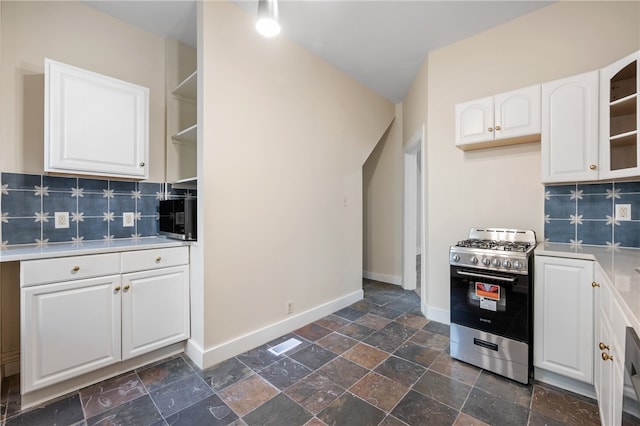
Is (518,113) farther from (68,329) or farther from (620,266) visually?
(68,329)

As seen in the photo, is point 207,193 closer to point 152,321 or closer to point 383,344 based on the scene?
point 152,321

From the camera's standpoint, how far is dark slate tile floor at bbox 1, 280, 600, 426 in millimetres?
1556

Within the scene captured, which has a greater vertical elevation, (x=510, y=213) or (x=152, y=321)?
(x=510, y=213)

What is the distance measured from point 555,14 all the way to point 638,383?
2699 mm

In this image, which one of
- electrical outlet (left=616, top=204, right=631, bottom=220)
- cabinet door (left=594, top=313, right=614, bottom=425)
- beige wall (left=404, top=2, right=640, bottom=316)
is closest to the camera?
cabinet door (left=594, top=313, right=614, bottom=425)

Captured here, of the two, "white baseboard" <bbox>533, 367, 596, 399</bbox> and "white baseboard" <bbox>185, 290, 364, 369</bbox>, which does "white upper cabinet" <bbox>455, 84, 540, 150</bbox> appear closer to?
"white baseboard" <bbox>533, 367, 596, 399</bbox>

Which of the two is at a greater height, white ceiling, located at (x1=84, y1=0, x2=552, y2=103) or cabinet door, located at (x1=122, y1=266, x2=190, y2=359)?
white ceiling, located at (x1=84, y1=0, x2=552, y2=103)

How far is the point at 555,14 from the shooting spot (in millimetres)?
2219

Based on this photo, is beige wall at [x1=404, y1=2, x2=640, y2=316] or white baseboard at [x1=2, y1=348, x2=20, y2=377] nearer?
white baseboard at [x1=2, y1=348, x2=20, y2=377]

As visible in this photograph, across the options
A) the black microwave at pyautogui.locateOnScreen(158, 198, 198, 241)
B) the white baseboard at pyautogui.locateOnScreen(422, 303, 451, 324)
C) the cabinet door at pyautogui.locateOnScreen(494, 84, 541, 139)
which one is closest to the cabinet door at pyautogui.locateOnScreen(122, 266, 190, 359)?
the black microwave at pyautogui.locateOnScreen(158, 198, 198, 241)

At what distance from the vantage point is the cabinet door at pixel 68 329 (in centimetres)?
158

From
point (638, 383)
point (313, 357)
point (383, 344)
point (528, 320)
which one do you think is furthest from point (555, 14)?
point (313, 357)

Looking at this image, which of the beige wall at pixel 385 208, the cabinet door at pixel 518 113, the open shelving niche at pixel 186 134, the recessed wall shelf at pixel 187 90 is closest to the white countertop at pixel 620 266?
the cabinet door at pixel 518 113

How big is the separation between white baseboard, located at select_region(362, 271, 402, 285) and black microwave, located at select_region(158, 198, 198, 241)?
310 centimetres
